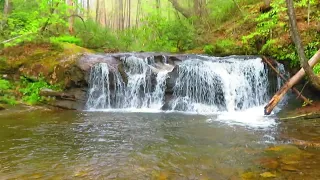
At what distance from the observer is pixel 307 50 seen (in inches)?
405

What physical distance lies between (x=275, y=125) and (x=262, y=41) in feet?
23.8

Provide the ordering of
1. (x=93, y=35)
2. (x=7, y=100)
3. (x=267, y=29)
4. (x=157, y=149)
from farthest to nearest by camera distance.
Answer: (x=93, y=35) → (x=267, y=29) → (x=7, y=100) → (x=157, y=149)

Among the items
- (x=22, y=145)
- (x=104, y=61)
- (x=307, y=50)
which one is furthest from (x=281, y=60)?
(x=22, y=145)

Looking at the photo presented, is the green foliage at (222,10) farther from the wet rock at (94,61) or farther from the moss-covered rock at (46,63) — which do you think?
the moss-covered rock at (46,63)

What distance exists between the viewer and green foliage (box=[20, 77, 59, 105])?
11008 millimetres

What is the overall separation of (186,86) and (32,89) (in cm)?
624

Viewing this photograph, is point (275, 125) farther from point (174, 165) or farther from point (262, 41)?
point (262, 41)

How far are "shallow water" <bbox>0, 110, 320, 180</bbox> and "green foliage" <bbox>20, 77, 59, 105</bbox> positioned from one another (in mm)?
2744

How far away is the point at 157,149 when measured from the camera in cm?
519

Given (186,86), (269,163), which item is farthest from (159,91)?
(269,163)

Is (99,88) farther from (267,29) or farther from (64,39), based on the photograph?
(267,29)

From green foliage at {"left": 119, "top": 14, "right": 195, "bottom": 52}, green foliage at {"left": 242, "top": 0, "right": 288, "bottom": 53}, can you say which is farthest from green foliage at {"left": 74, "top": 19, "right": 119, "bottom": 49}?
green foliage at {"left": 242, "top": 0, "right": 288, "bottom": 53}

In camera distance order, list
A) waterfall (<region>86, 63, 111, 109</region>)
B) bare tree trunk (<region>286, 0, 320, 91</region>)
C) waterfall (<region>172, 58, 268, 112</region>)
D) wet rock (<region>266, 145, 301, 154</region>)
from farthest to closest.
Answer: waterfall (<region>86, 63, 111, 109</region>), waterfall (<region>172, 58, 268, 112</region>), bare tree trunk (<region>286, 0, 320, 91</region>), wet rock (<region>266, 145, 301, 154</region>)

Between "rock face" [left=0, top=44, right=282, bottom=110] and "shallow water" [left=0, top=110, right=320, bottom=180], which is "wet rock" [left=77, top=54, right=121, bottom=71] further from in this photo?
"shallow water" [left=0, top=110, right=320, bottom=180]
